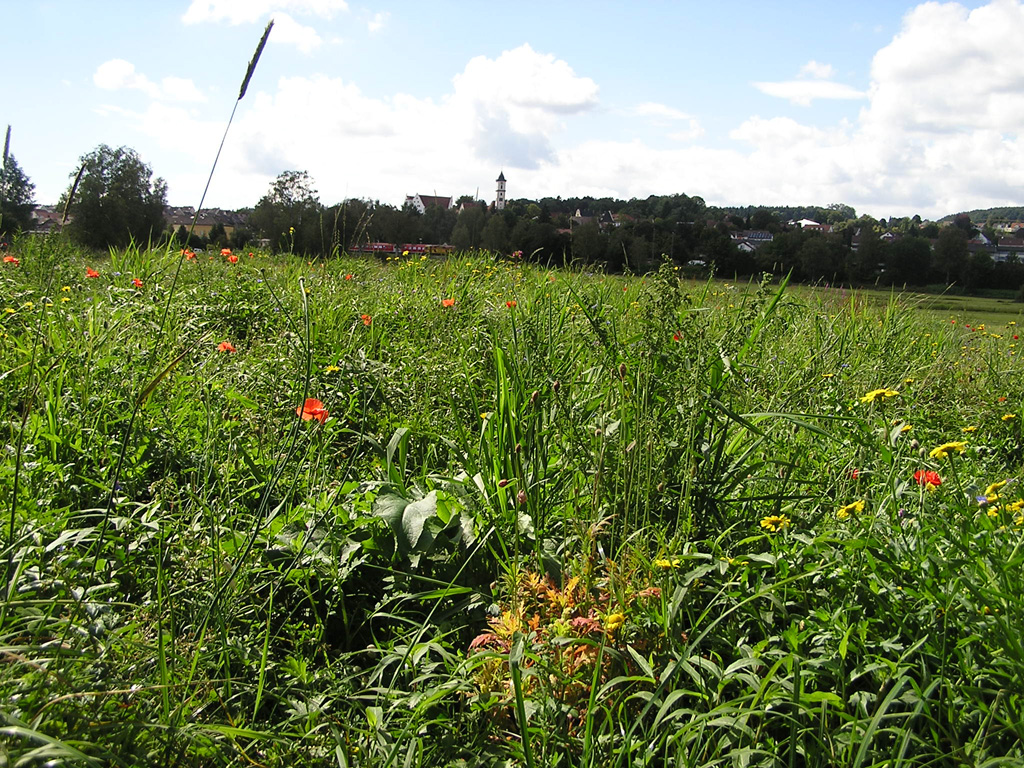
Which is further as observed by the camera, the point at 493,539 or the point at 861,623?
the point at 493,539

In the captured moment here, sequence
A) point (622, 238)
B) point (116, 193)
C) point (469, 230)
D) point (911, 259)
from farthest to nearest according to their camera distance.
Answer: point (116, 193)
point (911, 259)
point (469, 230)
point (622, 238)

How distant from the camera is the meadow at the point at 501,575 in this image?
3.80 feet

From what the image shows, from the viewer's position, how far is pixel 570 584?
145 centimetres

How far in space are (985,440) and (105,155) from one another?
17934 millimetres

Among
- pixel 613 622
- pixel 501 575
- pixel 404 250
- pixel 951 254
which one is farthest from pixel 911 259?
pixel 613 622

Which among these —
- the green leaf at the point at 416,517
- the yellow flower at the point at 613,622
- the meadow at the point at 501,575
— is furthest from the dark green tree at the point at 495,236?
the yellow flower at the point at 613,622

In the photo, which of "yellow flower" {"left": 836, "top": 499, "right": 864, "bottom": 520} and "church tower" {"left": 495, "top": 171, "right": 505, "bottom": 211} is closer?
"yellow flower" {"left": 836, "top": 499, "right": 864, "bottom": 520}

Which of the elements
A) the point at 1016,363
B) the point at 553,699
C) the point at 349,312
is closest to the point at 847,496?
the point at 553,699

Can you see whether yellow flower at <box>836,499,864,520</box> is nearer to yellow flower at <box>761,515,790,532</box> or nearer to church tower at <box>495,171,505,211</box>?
yellow flower at <box>761,515,790,532</box>

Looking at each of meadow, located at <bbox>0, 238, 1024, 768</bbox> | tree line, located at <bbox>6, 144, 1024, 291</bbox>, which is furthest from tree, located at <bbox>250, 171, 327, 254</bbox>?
meadow, located at <bbox>0, 238, 1024, 768</bbox>

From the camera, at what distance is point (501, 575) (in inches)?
65.4

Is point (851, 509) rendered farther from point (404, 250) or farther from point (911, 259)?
point (911, 259)

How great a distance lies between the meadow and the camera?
116 cm

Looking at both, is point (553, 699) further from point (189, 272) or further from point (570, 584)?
point (189, 272)
